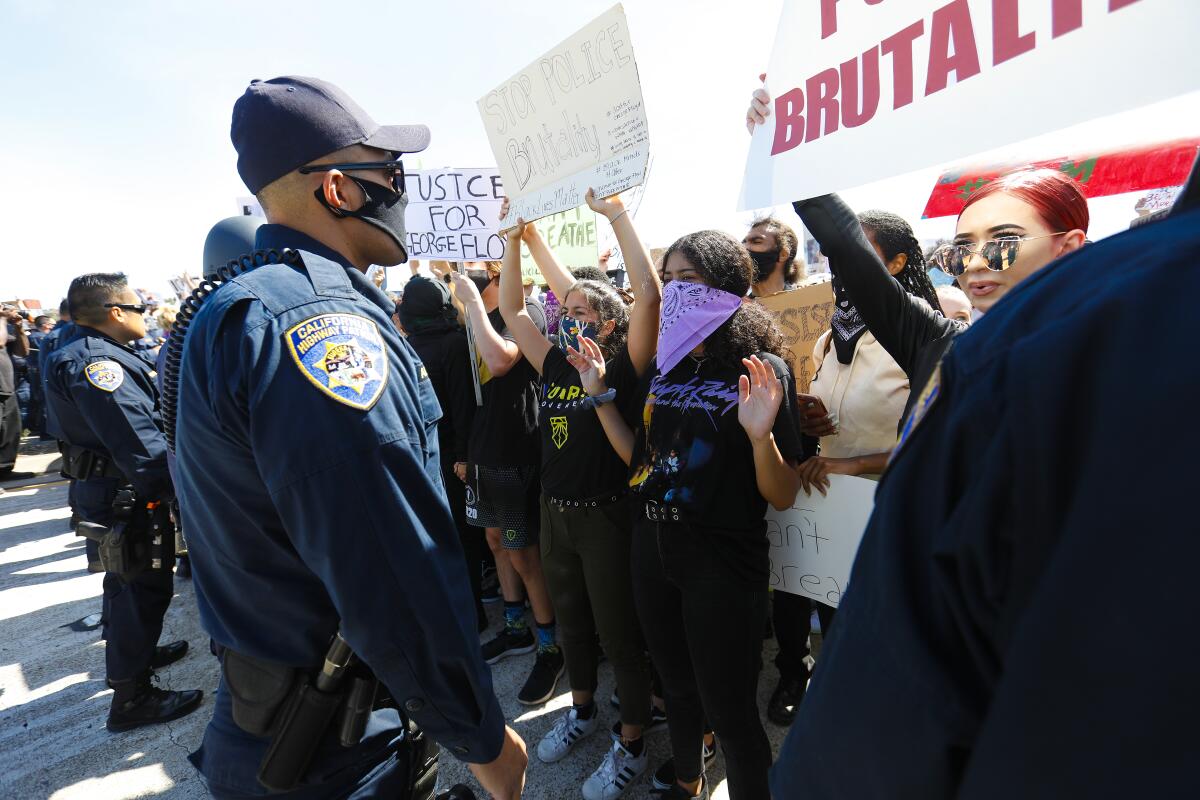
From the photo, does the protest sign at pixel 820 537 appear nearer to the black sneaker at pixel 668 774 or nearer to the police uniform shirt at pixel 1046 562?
the black sneaker at pixel 668 774

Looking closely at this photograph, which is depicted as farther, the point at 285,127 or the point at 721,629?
the point at 721,629

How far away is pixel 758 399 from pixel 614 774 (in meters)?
1.73

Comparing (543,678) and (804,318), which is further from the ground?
(804,318)

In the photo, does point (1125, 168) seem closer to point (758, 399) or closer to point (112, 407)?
point (758, 399)

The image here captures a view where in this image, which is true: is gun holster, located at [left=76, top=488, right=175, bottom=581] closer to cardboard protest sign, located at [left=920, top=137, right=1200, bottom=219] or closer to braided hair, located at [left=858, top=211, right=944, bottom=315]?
braided hair, located at [left=858, top=211, right=944, bottom=315]

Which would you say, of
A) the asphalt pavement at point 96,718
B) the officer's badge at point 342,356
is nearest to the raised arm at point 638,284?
the officer's badge at point 342,356

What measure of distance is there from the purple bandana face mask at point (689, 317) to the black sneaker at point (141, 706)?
332 centimetres

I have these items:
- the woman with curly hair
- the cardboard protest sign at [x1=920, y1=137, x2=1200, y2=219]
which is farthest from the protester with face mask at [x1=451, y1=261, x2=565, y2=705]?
the cardboard protest sign at [x1=920, y1=137, x2=1200, y2=219]

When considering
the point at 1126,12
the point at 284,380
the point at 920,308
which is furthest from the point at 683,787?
the point at 1126,12

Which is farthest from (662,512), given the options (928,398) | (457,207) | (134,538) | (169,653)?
(169,653)

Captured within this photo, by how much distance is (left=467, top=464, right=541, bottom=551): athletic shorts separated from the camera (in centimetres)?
341

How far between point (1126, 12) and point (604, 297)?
7.03 ft

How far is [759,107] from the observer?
1.93 meters

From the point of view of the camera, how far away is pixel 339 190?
1535 mm
